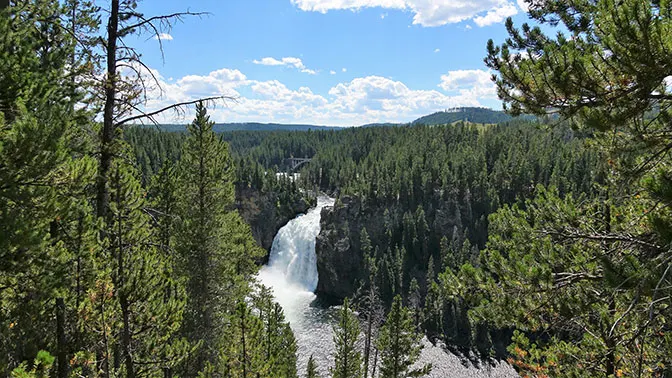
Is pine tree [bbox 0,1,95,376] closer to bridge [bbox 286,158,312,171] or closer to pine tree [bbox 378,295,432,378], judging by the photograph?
pine tree [bbox 378,295,432,378]

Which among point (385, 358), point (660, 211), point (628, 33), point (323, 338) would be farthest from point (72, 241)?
point (323, 338)

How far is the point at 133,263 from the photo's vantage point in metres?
9.09

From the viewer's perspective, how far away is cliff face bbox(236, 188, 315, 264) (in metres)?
84.9

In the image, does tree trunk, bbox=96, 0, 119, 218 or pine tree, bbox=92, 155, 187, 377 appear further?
pine tree, bbox=92, 155, 187, 377

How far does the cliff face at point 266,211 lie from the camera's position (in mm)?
84875

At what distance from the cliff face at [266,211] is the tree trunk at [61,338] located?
255 ft

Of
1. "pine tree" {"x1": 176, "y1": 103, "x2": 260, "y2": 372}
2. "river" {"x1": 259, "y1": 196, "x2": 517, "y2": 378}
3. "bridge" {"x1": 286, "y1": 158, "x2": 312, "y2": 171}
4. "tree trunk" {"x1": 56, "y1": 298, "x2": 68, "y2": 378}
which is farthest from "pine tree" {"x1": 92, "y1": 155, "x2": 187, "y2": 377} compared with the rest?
"bridge" {"x1": 286, "y1": 158, "x2": 312, "y2": 171}

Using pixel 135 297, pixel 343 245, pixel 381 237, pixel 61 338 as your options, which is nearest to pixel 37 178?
pixel 61 338

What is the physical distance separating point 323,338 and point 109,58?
41.5 metres

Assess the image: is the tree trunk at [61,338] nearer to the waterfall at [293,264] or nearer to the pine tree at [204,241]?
the pine tree at [204,241]

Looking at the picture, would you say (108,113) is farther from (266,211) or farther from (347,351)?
(266,211)

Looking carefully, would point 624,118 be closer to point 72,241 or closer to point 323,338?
point 72,241

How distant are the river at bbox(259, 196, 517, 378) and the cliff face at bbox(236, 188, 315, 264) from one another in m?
3.86

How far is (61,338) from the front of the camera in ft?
23.3
